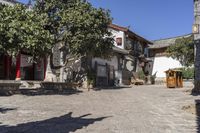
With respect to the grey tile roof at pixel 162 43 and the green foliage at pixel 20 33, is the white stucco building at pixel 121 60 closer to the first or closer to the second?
the grey tile roof at pixel 162 43

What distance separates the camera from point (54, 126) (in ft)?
31.6

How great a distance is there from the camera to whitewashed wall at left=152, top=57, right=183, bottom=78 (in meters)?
47.8

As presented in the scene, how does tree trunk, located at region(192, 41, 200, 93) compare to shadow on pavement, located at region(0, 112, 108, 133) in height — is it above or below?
above

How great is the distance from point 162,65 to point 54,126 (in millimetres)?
41443

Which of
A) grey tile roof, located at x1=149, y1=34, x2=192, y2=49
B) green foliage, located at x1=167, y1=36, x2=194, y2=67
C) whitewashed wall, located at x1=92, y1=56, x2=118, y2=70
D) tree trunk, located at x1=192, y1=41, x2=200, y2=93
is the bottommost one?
tree trunk, located at x1=192, y1=41, x2=200, y2=93

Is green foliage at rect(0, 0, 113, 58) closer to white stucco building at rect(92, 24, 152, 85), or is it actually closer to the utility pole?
the utility pole

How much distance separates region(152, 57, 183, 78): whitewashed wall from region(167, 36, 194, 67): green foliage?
440 cm

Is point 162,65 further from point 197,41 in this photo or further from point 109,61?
point 197,41

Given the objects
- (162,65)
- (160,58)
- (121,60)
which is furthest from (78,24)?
(160,58)

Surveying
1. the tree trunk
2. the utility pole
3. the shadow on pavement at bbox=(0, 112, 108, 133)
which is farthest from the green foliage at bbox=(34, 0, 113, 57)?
the shadow on pavement at bbox=(0, 112, 108, 133)

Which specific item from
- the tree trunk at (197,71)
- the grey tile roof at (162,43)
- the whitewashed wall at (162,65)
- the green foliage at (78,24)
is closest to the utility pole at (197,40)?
the tree trunk at (197,71)

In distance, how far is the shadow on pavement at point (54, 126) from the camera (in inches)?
354

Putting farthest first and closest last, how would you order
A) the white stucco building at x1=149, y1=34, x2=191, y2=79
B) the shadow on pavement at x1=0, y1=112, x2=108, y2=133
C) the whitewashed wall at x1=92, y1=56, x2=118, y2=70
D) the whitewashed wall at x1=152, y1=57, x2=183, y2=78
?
the white stucco building at x1=149, y1=34, x2=191, y2=79, the whitewashed wall at x1=152, y1=57, x2=183, y2=78, the whitewashed wall at x1=92, y1=56, x2=118, y2=70, the shadow on pavement at x1=0, y1=112, x2=108, y2=133

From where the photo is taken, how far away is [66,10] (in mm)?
23156
